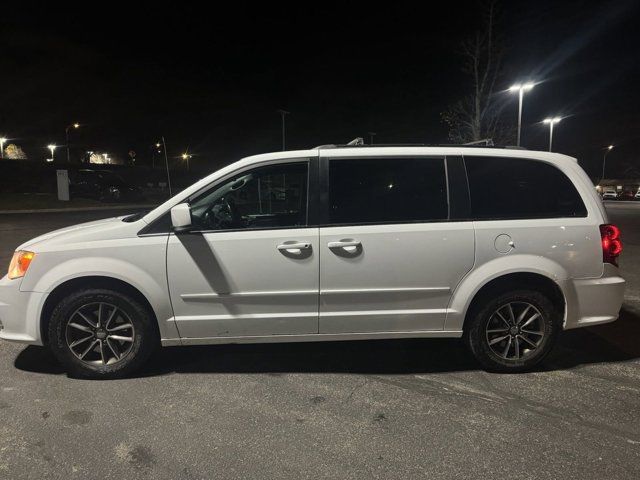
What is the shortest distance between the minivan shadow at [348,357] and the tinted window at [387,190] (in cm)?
127

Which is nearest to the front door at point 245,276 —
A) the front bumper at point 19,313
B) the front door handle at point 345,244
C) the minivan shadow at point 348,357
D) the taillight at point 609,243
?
the front door handle at point 345,244

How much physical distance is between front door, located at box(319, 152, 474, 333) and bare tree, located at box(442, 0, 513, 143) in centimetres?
2301

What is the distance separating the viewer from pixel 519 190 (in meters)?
3.80

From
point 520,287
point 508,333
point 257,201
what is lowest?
point 508,333

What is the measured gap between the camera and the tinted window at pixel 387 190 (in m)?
3.68

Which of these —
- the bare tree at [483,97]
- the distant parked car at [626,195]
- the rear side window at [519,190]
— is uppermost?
the bare tree at [483,97]

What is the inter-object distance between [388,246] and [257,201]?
57.2 inches

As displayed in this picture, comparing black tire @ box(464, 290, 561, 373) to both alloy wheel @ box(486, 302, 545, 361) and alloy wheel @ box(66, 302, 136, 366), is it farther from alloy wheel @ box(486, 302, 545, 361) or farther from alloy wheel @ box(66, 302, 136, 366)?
alloy wheel @ box(66, 302, 136, 366)

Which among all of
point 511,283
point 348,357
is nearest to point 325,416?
point 348,357

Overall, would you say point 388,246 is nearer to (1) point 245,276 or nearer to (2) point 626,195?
(1) point 245,276

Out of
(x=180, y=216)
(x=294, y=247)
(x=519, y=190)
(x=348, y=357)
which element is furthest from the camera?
(x=348, y=357)

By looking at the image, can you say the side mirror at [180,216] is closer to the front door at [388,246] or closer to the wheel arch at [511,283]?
the front door at [388,246]

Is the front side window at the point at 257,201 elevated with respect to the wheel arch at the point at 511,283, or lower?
elevated

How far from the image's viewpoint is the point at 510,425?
3053 millimetres
